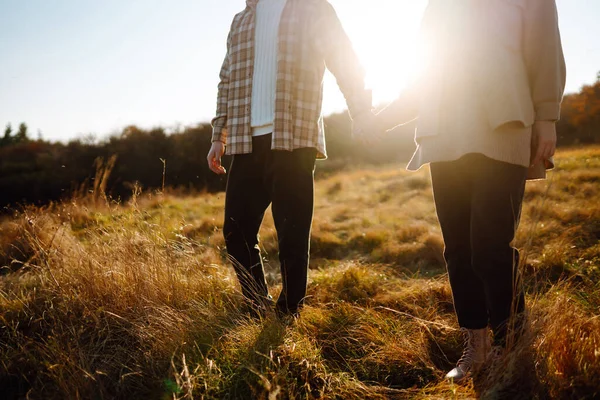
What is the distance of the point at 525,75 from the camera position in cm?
151

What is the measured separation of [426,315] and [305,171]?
1104mm

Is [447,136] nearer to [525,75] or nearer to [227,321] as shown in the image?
[525,75]

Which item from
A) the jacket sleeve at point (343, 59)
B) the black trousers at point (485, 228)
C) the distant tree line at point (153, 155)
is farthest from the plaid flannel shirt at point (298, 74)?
the distant tree line at point (153, 155)

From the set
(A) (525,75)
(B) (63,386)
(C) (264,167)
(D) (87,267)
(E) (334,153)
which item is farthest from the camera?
(E) (334,153)

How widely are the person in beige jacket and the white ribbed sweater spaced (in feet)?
2.73

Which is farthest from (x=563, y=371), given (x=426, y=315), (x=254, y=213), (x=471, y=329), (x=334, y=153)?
(x=334, y=153)

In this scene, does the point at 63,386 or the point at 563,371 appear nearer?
the point at 563,371

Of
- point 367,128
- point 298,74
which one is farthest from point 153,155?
point 367,128

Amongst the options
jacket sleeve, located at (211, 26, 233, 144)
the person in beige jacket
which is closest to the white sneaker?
the person in beige jacket

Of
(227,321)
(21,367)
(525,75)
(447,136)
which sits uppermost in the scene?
(525,75)

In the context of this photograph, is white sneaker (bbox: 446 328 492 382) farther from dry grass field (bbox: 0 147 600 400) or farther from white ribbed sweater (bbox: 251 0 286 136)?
white ribbed sweater (bbox: 251 0 286 136)

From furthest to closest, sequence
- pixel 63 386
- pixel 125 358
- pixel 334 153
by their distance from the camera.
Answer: pixel 334 153, pixel 125 358, pixel 63 386

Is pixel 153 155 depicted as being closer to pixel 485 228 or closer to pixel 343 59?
pixel 343 59

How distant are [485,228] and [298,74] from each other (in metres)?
1.25
